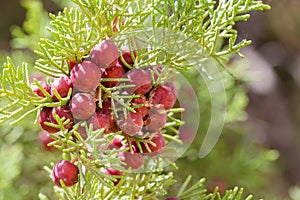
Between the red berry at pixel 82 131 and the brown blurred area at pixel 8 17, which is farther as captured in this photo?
the brown blurred area at pixel 8 17

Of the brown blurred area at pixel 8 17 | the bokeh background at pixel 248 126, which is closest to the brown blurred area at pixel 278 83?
the bokeh background at pixel 248 126

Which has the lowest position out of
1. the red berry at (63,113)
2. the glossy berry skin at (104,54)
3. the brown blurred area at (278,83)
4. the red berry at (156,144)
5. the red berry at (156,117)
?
the brown blurred area at (278,83)

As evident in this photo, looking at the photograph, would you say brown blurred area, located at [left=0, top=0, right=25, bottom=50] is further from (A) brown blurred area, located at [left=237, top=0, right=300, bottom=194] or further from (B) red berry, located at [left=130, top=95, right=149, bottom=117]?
(B) red berry, located at [left=130, top=95, right=149, bottom=117]

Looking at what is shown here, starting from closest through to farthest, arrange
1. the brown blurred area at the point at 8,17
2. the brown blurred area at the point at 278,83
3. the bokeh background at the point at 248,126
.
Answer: the bokeh background at the point at 248,126 → the brown blurred area at the point at 278,83 → the brown blurred area at the point at 8,17

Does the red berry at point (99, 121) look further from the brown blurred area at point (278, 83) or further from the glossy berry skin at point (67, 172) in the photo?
the brown blurred area at point (278, 83)

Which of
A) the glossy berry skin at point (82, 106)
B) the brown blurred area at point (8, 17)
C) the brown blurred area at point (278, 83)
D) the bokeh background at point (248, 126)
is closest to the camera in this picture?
the glossy berry skin at point (82, 106)

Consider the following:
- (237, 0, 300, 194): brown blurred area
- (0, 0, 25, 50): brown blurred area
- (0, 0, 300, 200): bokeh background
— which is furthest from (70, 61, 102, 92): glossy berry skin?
(0, 0, 25, 50): brown blurred area

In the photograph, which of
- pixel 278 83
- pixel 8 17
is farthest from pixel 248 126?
pixel 8 17

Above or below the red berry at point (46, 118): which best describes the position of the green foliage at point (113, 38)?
above
